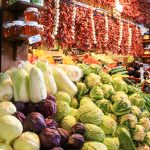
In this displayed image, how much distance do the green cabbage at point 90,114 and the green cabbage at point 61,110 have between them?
0.08 meters

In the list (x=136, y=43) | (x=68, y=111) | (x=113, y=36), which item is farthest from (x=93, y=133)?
(x=136, y=43)

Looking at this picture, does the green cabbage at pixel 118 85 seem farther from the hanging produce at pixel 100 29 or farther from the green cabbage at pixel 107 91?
the hanging produce at pixel 100 29

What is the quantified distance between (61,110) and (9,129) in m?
0.39

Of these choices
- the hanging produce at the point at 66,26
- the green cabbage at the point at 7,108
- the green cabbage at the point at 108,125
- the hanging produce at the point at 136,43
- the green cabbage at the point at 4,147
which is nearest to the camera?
the green cabbage at the point at 4,147

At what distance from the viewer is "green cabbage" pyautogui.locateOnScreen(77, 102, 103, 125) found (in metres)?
→ 1.79

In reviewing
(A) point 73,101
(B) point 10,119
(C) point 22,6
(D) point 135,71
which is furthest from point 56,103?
(D) point 135,71

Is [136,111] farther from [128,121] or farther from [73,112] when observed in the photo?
[73,112]

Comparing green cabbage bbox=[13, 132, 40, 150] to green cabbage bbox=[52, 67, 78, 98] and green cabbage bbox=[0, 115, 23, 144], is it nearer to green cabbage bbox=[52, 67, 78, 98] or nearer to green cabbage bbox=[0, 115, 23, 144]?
green cabbage bbox=[0, 115, 23, 144]

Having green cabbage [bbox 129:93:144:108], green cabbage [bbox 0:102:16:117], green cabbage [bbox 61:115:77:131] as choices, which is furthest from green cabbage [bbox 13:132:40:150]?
green cabbage [bbox 129:93:144:108]

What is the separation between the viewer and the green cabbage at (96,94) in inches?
79.8

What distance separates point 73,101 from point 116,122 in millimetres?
312

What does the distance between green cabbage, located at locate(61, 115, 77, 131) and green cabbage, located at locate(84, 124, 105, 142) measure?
0.08 meters

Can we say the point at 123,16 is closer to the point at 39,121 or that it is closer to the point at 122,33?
the point at 122,33

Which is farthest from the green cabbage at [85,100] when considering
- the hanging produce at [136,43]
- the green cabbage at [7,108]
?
the hanging produce at [136,43]
